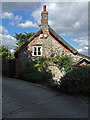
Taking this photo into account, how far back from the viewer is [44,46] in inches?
567

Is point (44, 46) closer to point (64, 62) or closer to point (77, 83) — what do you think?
point (64, 62)

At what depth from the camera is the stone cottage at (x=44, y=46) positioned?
1411 centimetres

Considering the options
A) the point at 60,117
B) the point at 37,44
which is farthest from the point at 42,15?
the point at 60,117

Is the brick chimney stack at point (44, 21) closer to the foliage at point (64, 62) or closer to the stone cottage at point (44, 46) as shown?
the stone cottage at point (44, 46)

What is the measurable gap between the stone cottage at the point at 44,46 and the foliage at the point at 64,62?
0.74 meters

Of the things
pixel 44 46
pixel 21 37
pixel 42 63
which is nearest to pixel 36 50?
pixel 44 46

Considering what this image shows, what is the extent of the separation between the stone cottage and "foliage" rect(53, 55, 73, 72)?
74 cm

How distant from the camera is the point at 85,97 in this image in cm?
461

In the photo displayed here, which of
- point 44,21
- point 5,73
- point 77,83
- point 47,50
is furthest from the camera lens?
point 44,21

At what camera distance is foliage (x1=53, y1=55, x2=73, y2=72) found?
1332cm

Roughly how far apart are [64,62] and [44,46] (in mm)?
3296

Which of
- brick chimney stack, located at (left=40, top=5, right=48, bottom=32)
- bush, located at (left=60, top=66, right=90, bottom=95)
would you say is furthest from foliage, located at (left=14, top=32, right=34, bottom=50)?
bush, located at (left=60, top=66, right=90, bottom=95)

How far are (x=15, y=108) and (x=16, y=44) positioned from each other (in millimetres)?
27123

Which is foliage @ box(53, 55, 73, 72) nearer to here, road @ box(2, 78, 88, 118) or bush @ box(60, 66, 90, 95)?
bush @ box(60, 66, 90, 95)
